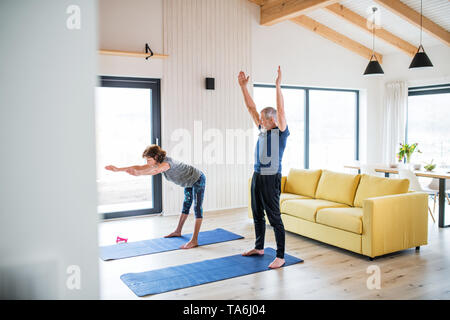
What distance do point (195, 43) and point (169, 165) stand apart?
2616 mm

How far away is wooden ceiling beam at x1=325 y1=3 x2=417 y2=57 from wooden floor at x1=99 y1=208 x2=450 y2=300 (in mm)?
3567

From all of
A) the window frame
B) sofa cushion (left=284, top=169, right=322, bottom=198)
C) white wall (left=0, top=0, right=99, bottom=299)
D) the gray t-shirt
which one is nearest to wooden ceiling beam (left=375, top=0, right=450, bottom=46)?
the window frame

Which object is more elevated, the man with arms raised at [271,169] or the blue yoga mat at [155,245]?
the man with arms raised at [271,169]

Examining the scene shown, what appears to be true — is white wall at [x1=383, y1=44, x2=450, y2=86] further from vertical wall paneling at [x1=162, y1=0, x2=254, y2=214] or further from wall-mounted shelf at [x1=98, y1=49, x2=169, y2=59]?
wall-mounted shelf at [x1=98, y1=49, x2=169, y2=59]

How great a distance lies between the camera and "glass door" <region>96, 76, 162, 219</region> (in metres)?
5.59

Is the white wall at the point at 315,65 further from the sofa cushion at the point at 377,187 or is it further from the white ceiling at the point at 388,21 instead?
the sofa cushion at the point at 377,187

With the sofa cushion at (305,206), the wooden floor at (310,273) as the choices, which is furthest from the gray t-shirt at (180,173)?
the sofa cushion at (305,206)

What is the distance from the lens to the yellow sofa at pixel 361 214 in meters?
3.85

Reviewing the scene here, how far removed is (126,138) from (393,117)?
513 centimetres

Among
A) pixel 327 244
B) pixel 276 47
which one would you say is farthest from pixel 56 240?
pixel 276 47

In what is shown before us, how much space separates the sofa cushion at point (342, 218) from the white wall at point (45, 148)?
2996mm

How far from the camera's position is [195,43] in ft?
19.9

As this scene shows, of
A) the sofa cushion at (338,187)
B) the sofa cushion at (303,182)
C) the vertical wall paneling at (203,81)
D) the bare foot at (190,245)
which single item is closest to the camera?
the bare foot at (190,245)
